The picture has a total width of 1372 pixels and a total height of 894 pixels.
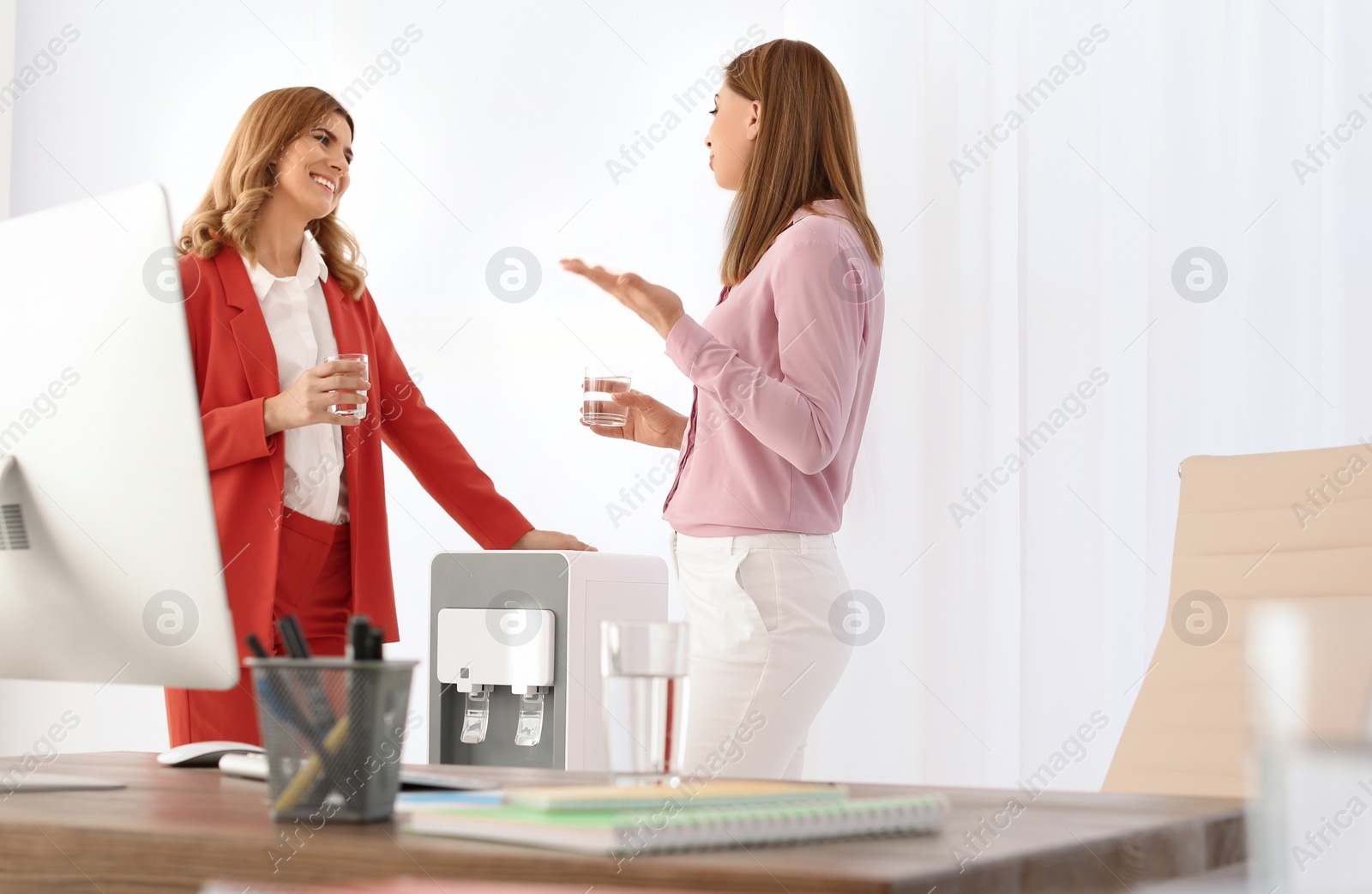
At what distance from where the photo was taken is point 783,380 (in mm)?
1826

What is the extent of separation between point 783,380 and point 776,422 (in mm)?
120

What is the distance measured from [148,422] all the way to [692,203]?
2.62 metres

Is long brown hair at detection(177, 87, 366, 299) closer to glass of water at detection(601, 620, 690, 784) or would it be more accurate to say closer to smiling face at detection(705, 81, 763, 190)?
smiling face at detection(705, 81, 763, 190)

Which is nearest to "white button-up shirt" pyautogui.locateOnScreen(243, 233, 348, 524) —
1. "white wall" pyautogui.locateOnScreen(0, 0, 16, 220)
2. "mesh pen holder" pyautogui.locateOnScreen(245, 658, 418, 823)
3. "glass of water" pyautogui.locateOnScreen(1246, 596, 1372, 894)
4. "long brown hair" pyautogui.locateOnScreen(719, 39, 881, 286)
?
"long brown hair" pyautogui.locateOnScreen(719, 39, 881, 286)

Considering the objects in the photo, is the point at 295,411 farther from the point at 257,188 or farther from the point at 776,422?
the point at 776,422

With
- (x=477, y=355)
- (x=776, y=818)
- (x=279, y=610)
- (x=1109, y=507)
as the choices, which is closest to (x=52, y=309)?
(x=776, y=818)

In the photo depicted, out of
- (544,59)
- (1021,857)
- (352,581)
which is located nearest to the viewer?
(1021,857)

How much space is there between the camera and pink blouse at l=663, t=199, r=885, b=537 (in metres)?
1.75

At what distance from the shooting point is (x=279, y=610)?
201 centimetres

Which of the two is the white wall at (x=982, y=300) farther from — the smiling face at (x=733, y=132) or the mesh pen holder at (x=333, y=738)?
the mesh pen holder at (x=333, y=738)

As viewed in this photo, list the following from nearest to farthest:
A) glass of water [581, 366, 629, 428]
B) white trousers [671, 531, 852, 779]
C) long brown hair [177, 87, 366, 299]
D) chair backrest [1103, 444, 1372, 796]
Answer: chair backrest [1103, 444, 1372, 796] < white trousers [671, 531, 852, 779] < glass of water [581, 366, 629, 428] < long brown hair [177, 87, 366, 299]

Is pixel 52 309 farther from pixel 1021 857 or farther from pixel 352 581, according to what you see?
pixel 352 581

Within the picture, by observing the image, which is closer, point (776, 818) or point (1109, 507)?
point (776, 818)

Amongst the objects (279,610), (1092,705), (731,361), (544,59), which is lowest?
(1092,705)
